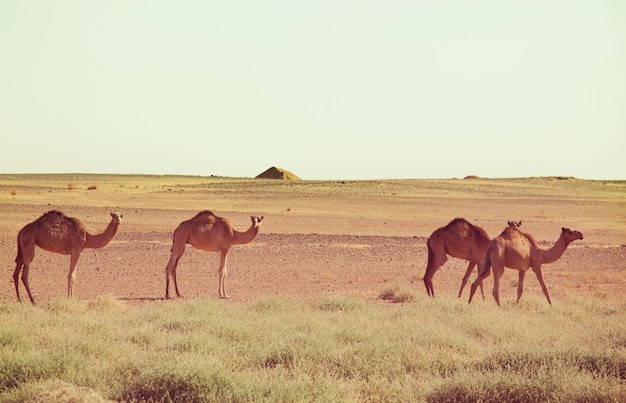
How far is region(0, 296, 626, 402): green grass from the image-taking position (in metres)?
8.65

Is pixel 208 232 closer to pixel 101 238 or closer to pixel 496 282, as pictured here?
pixel 101 238

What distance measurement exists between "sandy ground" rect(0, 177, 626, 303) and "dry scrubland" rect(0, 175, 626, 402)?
3.3 inches

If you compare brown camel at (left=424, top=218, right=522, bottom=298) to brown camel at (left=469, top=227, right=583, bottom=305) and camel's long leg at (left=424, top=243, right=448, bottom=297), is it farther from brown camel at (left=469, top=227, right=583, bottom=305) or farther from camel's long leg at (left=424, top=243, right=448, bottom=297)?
brown camel at (left=469, top=227, right=583, bottom=305)

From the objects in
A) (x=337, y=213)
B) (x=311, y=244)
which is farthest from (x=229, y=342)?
(x=337, y=213)

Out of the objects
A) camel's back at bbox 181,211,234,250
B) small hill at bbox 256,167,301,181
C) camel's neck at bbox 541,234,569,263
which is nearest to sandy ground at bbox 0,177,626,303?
camel's back at bbox 181,211,234,250

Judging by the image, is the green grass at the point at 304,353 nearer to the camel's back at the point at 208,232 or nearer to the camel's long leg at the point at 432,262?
the camel's long leg at the point at 432,262

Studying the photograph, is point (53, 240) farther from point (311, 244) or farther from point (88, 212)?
point (88, 212)

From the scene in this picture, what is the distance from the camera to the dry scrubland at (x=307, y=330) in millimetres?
8812

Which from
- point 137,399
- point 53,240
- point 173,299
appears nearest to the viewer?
point 137,399

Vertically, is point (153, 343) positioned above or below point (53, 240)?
below

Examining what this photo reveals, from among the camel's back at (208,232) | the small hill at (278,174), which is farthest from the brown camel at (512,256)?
the small hill at (278,174)

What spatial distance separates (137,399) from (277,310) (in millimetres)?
6015

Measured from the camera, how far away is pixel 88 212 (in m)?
41.7

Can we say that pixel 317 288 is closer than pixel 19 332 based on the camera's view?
No
